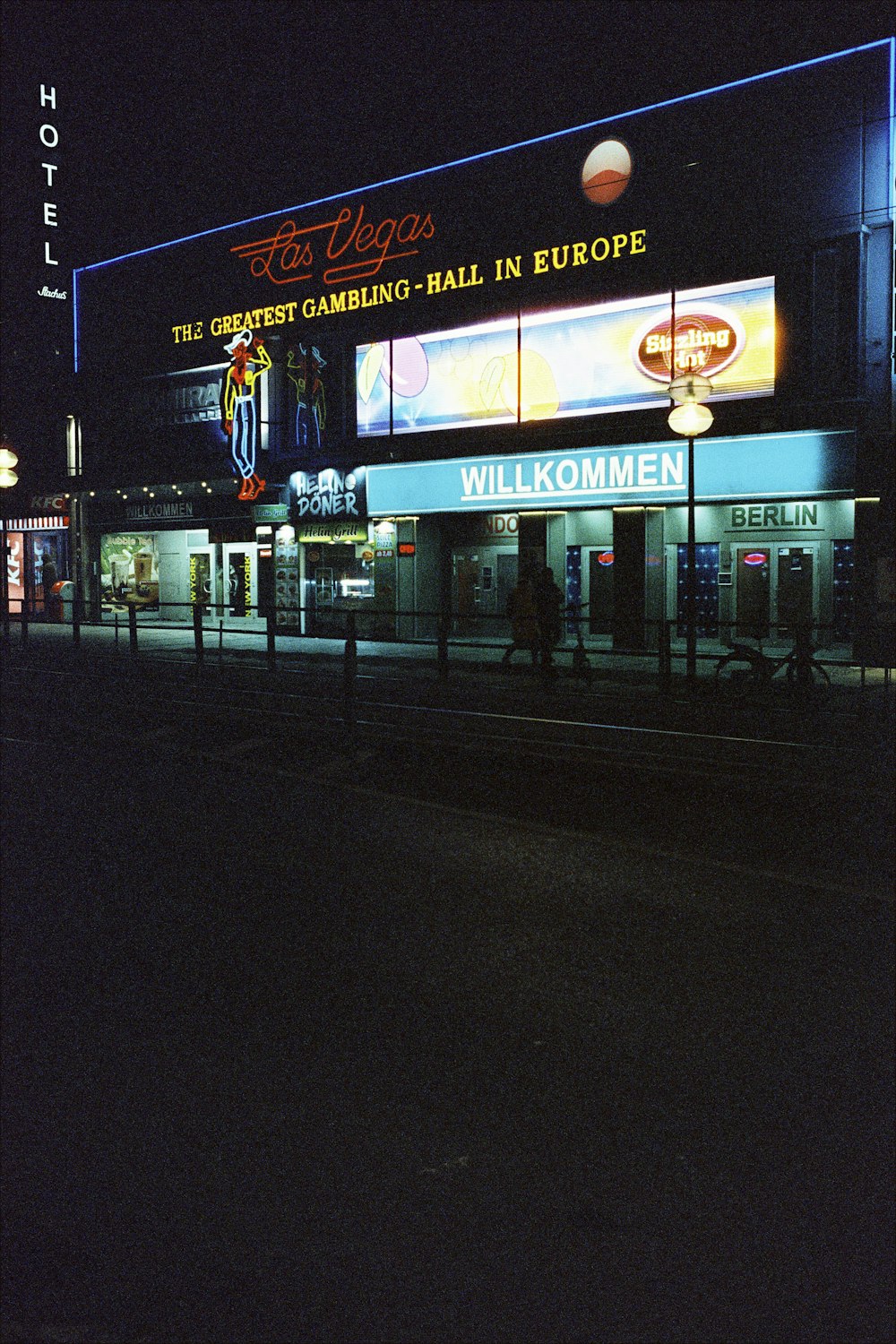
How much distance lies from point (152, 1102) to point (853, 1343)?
2.41 m

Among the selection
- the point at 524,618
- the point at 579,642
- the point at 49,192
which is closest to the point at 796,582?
the point at 579,642

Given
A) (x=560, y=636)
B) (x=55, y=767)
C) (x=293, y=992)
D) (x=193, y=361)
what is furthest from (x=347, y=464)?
(x=293, y=992)

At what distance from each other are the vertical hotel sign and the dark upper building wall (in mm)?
2312

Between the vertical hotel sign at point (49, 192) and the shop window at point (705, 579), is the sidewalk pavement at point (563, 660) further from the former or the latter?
the vertical hotel sign at point (49, 192)

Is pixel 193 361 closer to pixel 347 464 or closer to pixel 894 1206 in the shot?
pixel 347 464

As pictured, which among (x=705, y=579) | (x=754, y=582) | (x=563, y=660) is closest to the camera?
(x=563, y=660)

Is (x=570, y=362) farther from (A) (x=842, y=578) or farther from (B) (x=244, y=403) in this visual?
(B) (x=244, y=403)

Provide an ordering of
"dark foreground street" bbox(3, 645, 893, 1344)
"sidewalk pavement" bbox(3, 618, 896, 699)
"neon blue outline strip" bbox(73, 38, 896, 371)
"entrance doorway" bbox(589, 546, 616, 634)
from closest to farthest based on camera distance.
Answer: "dark foreground street" bbox(3, 645, 893, 1344) → "sidewalk pavement" bbox(3, 618, 896, 699) → "neon blue outline strip" bbox(73, 38, 896, 371) → "entrance doorway" bbox(589, 546, 616, 634)

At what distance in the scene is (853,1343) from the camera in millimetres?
2934

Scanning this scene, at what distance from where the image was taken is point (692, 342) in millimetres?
23984

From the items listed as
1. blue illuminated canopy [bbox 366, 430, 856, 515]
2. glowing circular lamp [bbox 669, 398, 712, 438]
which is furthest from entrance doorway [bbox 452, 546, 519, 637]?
glowing circular lamp [bbox 669, 398, 712, 438]

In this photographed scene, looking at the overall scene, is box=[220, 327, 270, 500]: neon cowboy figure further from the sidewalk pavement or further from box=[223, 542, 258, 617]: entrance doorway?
the sidewalk pavement
